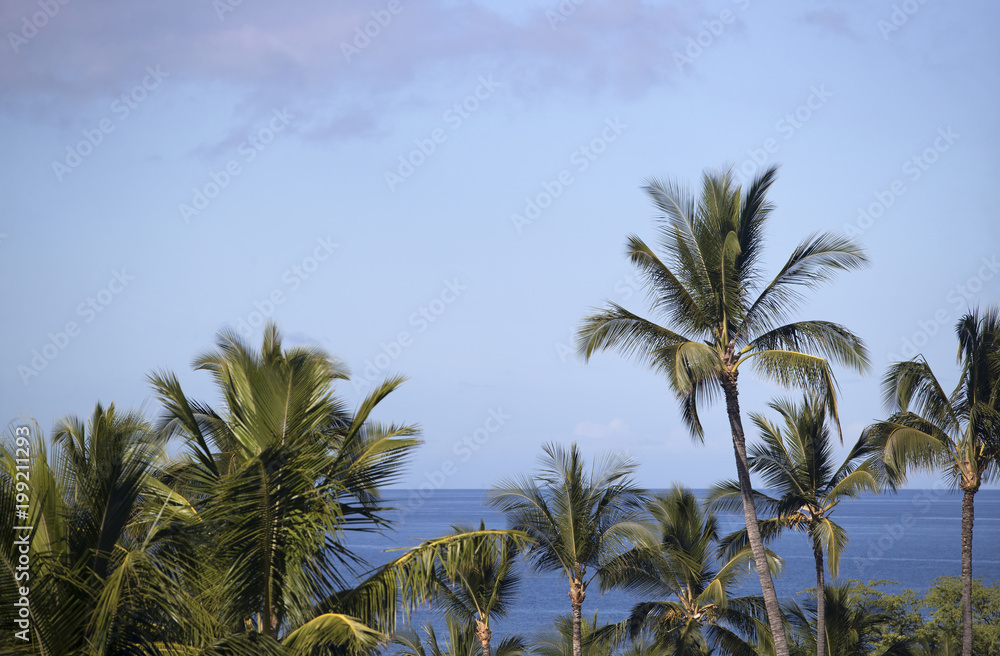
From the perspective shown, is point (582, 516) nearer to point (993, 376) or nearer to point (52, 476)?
point (993, 376)

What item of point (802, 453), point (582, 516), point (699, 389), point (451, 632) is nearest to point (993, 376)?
point (802, 453)

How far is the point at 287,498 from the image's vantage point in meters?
7.29

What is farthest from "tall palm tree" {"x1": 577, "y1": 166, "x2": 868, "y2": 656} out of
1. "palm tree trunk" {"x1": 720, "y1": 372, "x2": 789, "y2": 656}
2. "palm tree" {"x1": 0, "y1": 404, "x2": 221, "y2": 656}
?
"palm tree" {"x1": 0, "y1": 404, "x2": 221, "y2": 656}

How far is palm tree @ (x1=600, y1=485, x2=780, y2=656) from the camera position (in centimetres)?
1836

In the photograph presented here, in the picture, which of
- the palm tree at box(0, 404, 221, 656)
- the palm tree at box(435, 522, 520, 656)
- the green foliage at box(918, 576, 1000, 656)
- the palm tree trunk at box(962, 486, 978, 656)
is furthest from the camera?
the green foliage at box(918, 576, 1000, 656)

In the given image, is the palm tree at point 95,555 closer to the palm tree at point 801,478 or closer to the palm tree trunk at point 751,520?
the palm tree trunk at point 751,520

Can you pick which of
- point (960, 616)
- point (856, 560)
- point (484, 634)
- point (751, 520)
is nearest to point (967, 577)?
point (751, 520)

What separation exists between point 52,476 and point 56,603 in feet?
3.15

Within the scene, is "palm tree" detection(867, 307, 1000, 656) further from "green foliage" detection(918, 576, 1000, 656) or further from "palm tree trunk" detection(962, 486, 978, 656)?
"green foliage" detection(918, 576, 1000, 656)

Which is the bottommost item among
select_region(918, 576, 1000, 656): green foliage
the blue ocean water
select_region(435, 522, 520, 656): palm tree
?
the blue ocean water

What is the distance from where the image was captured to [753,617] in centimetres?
1953

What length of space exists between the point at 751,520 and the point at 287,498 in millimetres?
10544

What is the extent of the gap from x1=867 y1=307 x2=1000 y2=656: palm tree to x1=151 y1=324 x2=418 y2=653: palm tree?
12397 mm

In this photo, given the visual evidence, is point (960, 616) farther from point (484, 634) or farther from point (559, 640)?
point (484, 634)
